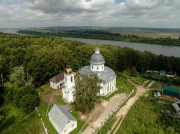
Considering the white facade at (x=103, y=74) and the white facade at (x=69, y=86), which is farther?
the white facade at (x=103, y=74)

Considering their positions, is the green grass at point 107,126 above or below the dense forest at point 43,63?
below

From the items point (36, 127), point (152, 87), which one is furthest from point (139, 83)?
point (36, 127)

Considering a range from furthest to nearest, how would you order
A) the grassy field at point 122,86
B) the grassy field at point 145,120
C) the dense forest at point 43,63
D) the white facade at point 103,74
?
the dense forest at point 43,63 → the grassy field at point 122,86 → the white facade at point 103,74 → the grassy field at point 145,120

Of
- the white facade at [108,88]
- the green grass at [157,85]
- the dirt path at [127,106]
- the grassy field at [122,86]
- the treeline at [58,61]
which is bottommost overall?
the dirt path at [127,106]

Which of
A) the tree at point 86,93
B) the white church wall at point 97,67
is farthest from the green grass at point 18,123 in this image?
the white church wall at point 97,67

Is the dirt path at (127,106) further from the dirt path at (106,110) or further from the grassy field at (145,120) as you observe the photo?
the dirt path at (106,110)

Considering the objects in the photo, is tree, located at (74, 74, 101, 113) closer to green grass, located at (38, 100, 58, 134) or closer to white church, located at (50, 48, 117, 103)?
white church, located at (50, 48, 117, 103)
